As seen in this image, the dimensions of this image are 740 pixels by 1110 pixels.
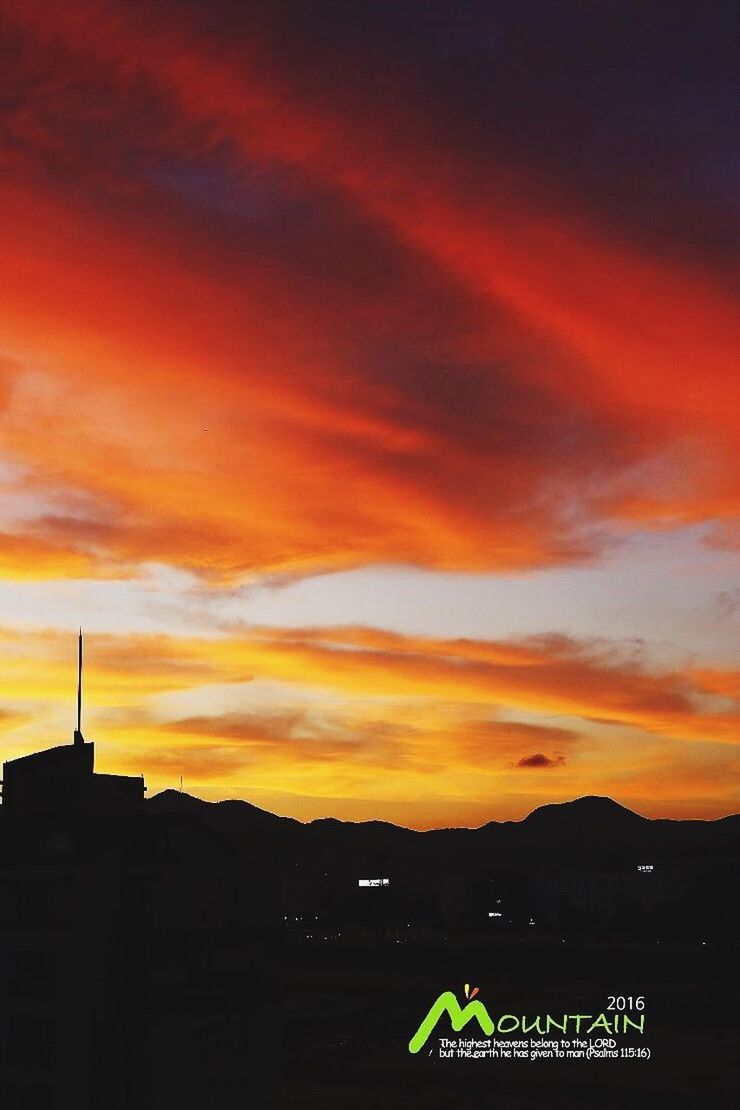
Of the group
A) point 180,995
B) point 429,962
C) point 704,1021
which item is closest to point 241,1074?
point 180,995

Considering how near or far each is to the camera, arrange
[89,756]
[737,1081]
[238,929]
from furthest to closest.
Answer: [737,1081]
[89,756]
[238,929]

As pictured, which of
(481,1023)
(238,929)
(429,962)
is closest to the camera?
(238,929)

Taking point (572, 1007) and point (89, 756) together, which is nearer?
point (89, 756)

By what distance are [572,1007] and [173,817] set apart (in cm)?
8365

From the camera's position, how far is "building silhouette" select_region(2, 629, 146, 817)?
73.6m

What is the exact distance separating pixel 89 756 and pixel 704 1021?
81186 mm

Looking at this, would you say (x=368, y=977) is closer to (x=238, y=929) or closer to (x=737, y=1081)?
(x=737, y=1081)

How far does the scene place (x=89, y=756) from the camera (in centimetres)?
7500

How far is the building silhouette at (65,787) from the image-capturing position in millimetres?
73625

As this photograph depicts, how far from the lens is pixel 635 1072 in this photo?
96562 millimetres

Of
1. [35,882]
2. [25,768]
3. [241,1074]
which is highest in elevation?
[25,768]

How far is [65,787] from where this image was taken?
73938 mm

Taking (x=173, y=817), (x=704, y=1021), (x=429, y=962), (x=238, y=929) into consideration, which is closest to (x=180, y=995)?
(x=238, y=929)

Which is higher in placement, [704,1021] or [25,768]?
[25,768]
